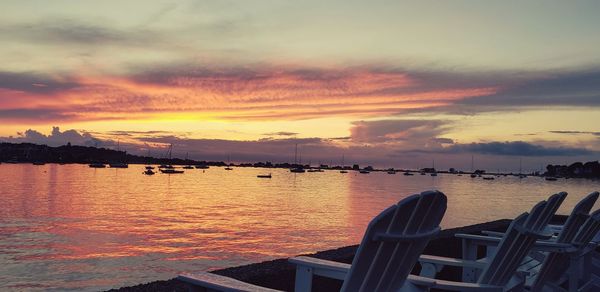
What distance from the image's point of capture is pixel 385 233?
2777 millimetres

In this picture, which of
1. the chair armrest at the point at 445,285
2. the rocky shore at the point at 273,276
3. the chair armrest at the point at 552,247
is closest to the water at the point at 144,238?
the rocky shore at the point at 273,276

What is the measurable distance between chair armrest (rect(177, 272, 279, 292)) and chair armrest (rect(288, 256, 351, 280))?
703 millimetres

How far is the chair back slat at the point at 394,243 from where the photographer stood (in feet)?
9.04

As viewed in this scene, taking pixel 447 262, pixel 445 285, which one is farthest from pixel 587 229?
pixel 445 285

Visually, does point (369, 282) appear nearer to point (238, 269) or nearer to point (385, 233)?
point (385, 233)

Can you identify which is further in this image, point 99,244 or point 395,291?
point 99,244

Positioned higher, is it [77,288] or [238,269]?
[238,269]

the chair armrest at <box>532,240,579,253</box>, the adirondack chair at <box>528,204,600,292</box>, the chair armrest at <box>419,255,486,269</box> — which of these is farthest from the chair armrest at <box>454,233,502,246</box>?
the chair armrest at <box>419,255,486,269</box>

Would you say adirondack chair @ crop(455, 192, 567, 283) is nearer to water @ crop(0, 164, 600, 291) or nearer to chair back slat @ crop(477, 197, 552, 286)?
chair back slat @ crop(477, 197, 552, 286)

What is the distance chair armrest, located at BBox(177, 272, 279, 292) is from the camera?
8.71ft

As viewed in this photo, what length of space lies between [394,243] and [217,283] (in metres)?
0.89

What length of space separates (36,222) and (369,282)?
45196 millimetres

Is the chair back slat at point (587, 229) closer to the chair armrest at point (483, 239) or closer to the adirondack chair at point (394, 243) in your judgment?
the chair armrest at point (483, 239)

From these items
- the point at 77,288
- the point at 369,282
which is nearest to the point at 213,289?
the point at 369,282
